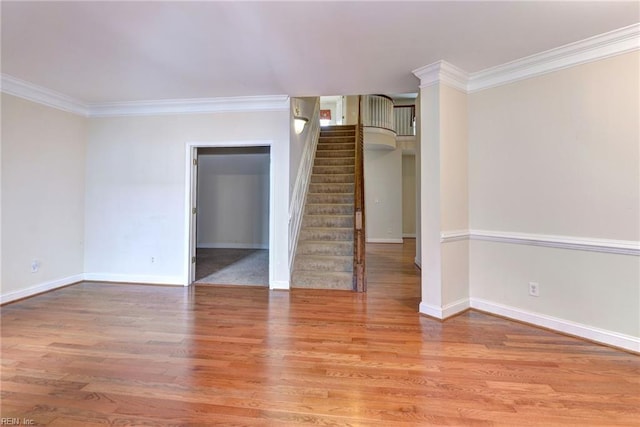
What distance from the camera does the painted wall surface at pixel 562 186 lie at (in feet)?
7.89

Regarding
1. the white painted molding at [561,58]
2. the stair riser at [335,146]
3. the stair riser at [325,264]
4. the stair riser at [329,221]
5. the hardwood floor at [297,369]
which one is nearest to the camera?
the hardwood floor at [297,369]

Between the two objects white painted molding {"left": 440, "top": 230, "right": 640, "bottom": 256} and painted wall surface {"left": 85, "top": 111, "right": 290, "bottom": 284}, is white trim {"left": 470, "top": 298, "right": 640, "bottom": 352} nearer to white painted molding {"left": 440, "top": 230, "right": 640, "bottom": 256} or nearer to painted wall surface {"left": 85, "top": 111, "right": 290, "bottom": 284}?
white painted molding {"left": 440, "top": 230, "right": 640, "bottom": 256}

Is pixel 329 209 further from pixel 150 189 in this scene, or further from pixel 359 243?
pixel 150 189

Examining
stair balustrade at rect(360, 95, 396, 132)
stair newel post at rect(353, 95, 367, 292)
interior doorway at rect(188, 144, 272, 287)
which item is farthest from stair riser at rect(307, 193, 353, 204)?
stair balustrade at rect(360, 95, 396, 132)

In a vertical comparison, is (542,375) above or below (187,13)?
below

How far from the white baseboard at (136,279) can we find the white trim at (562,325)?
365 centimetres

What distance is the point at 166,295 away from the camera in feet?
12.4

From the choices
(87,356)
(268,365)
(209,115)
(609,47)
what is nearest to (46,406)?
(87,356)

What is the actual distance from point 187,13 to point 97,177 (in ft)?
10.5

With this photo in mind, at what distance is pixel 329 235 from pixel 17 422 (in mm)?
3664

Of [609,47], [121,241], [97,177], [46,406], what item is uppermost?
[609,47]

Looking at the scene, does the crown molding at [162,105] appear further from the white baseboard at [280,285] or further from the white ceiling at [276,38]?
the white baseboard at [280,285]

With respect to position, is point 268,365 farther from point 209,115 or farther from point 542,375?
point 209,115

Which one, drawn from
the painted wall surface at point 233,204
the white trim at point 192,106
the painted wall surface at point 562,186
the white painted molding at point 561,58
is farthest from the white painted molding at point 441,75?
the painted wall surface at point 233,204
